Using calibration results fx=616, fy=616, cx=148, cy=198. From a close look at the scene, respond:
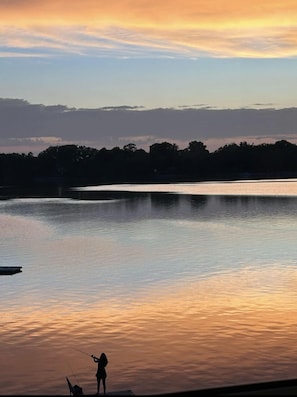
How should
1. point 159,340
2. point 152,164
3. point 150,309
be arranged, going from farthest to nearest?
point 152,164 < point 150,309 < point 159,340

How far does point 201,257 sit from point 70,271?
19.1 feet

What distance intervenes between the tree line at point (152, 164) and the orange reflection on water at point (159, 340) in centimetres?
10510

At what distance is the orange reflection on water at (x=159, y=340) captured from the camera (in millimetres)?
11367

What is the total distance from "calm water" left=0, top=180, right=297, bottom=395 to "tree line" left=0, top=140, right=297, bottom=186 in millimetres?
88532

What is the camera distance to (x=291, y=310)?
1592cm

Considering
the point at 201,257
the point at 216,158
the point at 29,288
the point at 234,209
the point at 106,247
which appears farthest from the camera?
the point at 216,158

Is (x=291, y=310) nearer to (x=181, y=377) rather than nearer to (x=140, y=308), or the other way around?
(x=140, y=308)

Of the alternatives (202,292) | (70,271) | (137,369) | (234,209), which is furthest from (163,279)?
(234,209)

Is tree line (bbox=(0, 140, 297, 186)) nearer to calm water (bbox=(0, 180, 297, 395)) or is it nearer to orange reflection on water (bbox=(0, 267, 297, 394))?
calm water (bbox=(0, 180, 297, 395))

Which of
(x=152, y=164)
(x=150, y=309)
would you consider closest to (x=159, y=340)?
(x=150, y=309)

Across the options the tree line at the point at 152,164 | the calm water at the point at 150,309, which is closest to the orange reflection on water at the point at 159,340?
the calm water at the point at 150,309

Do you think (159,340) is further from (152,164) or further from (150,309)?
(152,164)

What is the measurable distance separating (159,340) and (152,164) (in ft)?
382

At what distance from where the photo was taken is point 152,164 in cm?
12962
